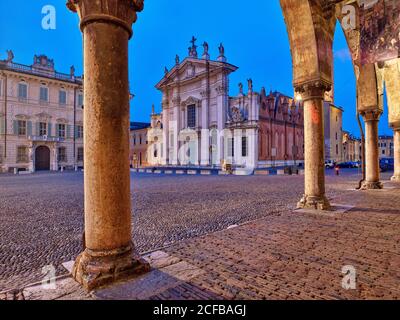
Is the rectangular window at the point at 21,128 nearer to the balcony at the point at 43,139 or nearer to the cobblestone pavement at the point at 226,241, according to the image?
the balcony at the point at 43,139

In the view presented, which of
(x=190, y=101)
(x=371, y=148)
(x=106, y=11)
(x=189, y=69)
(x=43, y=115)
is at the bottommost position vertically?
(x=371, y=148)

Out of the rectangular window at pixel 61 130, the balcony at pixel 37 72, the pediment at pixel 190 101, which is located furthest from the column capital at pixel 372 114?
the balcony at pixel 37 72

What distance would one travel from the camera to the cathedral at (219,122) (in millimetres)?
28953

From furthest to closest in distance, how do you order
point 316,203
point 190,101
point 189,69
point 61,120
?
1. point 189,69
2. point 190,101
3. point 61,120
4. point 316,203

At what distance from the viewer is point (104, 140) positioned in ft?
7.66

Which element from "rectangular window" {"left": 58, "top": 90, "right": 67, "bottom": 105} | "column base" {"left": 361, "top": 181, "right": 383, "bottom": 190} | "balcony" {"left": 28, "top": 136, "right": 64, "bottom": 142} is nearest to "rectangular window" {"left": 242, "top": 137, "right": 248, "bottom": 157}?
"column base" {"left": 361, "top": 181, "right": 383, "bottom": 190}

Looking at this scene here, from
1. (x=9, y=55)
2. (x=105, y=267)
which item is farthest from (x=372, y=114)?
(x=9, y=55)

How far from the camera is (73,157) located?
3350cm

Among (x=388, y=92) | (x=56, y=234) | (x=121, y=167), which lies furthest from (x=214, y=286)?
(x=388, y=92)

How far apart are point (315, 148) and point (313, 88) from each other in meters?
1.43

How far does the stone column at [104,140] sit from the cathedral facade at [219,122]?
25.8m

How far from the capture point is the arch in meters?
30.9

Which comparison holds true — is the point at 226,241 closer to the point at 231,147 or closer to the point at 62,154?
the point at 231,147

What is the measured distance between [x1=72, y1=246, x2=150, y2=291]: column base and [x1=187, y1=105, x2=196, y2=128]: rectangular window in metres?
31.9
